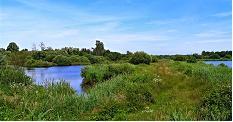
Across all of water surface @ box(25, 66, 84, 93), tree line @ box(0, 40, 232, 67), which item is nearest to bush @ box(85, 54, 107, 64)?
tree line @ box(0, 40, 232, 67)

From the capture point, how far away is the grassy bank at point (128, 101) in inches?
309

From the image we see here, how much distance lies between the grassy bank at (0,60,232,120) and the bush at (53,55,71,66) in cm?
1451

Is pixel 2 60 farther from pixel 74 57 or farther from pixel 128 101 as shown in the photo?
pixel 74 57

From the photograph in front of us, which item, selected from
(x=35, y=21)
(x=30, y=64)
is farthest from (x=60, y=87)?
(x=30, y=64)

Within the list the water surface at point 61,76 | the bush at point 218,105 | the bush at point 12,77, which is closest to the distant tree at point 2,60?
the water surface at point 61,76

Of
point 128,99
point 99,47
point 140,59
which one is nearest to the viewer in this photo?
point 128,99

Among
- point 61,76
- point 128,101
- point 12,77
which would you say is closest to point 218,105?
point 128,101

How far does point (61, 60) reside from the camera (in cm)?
2938

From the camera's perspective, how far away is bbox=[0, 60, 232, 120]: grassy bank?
7.85 metres

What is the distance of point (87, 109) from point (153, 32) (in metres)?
1.97

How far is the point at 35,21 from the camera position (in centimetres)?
1011

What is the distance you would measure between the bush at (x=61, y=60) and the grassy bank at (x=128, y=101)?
47.6 ft

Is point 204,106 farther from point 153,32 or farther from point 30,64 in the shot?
point 30,64

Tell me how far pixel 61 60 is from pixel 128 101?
1975 centimetres
